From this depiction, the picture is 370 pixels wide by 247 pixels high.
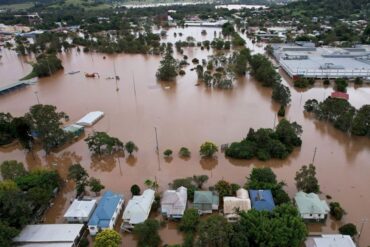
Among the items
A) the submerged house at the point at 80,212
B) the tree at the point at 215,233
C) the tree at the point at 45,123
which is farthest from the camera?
the tree at the point at 45,123

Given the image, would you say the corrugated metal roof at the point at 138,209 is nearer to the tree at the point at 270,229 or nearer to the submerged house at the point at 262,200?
the tree at the point at 270,229

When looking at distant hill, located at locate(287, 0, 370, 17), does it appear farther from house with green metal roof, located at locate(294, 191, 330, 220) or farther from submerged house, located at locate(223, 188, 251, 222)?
submerged house, located at locate(223, 188, 251, 222)

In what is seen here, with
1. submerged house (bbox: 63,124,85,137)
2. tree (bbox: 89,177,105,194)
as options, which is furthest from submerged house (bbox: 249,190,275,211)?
submerged house (bbox: 63,124,85,137)

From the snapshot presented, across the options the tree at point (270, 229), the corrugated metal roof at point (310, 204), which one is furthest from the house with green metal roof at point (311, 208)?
the tree at point (270, 229)

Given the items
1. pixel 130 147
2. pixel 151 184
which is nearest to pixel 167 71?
pixel 130 147

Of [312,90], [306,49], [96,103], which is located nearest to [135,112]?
[96,103]

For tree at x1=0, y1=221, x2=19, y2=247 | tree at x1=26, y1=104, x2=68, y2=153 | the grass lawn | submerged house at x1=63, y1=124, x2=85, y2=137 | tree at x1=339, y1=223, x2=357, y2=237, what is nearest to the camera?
tree at x1=0, y1=221, x2=19, y2=247

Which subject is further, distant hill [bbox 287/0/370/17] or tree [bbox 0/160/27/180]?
distant hill [bbox 287/0/370/17]
